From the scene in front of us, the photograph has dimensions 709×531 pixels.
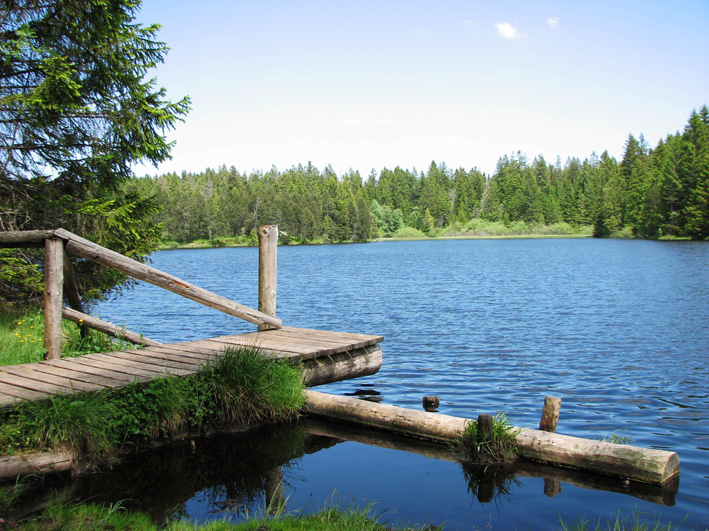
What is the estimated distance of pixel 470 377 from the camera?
11820 mm

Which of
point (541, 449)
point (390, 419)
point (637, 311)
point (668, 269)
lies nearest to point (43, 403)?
point (390, 419)

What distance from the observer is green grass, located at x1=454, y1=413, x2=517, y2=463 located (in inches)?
238

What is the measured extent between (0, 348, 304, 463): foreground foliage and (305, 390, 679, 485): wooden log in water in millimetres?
628

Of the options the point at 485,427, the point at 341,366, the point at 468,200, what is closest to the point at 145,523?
the point at 485,427

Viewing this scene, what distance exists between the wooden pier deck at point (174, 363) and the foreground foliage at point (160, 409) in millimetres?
176

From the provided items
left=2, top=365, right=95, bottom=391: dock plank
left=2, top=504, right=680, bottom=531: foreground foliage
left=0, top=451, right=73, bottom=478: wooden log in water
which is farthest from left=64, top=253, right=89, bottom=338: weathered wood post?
left=2, top=504, right=680, bottom=531: foreground foliage

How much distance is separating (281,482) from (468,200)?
465 feet

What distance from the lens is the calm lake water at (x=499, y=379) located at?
5496 mm

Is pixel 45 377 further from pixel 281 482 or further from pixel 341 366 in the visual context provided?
pixel 341 366

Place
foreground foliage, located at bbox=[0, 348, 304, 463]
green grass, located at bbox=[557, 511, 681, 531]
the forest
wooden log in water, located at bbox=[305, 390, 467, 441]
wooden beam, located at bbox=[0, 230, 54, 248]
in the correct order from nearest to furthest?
green grass, located at bbox=[557, 511, 681, 531] → foreground foliage, located at bbox=[0, 348, 304, 463] → wooden log in water, located at bbox=[305, 390, 467, 441] → wooden beam, located at bbox=[0, 230, 54, 248] → the forest

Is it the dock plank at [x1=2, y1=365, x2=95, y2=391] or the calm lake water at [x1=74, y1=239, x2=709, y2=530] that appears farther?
the dock plank at [x1=2, y1=365, x2=95, y2=391]

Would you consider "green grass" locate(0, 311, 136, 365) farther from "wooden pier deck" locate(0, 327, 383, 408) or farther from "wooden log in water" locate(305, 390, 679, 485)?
"wooden log in water" locate(305, 390, 679, 485)

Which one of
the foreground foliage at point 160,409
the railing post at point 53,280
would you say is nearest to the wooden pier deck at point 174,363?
the foreground foliage at point 160,409

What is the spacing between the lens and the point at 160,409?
6.10 metres
